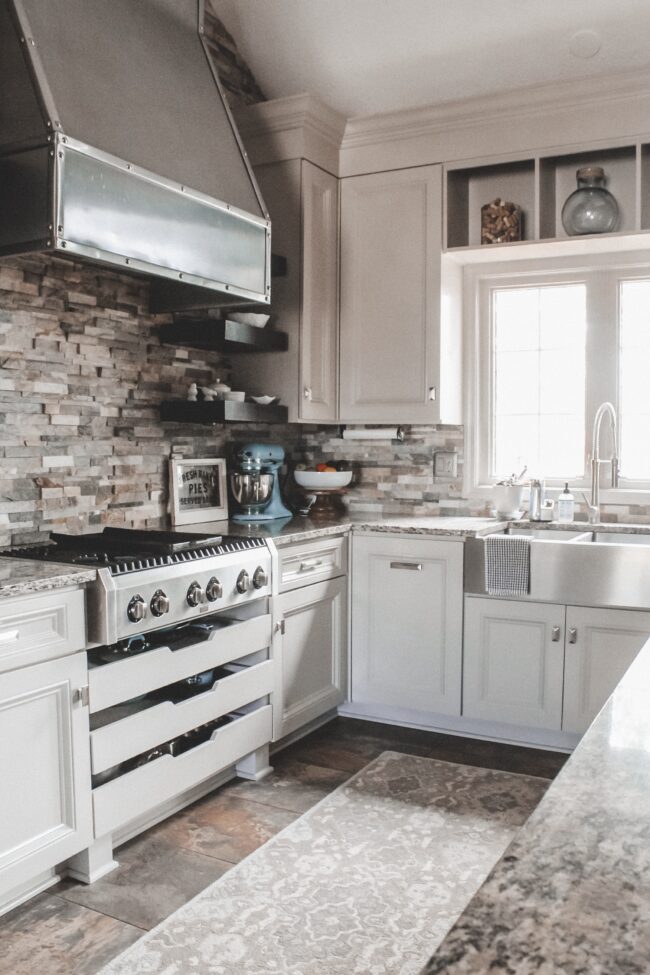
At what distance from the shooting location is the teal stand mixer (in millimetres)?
3652

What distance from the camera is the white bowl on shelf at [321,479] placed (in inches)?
154

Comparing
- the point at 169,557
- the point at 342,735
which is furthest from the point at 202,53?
the point at 342,735

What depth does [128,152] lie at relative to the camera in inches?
100

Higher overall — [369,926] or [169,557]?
[169,557]

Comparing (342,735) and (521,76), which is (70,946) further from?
(521,76)

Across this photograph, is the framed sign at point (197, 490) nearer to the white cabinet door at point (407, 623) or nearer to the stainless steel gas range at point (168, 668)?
the stainless steel gas range at point (168, 668)

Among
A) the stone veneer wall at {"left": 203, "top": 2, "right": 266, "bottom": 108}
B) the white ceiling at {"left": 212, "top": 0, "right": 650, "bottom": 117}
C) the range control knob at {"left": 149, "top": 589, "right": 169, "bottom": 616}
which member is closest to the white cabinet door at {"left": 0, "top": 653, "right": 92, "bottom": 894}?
the range control knob at {"left": 149, "top": 589, "right": 169, "bottom": 616}

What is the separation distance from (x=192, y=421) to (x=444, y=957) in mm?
2903

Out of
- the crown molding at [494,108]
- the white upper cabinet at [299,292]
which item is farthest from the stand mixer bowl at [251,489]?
the crown molding at [494,108]

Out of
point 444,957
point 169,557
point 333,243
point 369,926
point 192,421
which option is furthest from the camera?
point 333,243

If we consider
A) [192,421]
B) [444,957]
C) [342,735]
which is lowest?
[342,735]

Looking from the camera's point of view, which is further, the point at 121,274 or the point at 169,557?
the point at 121,274

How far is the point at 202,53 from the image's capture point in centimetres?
311

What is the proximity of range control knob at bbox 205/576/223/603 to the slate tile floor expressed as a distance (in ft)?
2.30
